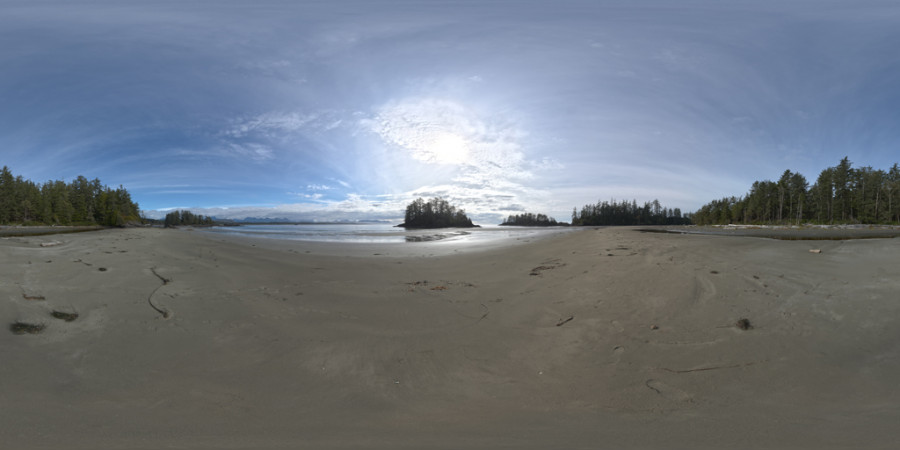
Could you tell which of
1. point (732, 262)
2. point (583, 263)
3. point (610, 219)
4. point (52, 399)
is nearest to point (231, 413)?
point (52, 399)

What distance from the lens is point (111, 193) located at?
212 ft

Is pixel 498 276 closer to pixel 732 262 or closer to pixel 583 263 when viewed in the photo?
pixel 583 263

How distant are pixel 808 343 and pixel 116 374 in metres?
7.31

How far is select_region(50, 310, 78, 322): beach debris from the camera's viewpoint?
4.07m

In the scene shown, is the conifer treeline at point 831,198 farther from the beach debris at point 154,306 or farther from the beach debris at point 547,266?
the beach debris at point 154,306

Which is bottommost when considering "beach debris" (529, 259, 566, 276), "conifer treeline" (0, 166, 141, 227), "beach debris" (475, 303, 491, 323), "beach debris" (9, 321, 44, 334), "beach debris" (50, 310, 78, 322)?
"beach debris" (475, 303, 491, 323)

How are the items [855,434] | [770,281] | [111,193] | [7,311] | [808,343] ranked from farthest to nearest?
[111,193]
[770,281]
[7,311]
[808,343]
[855,434]

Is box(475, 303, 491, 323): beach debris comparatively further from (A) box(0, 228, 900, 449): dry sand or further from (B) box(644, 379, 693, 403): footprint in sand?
(B) box(644, 379, 693, 403): footprint in sand

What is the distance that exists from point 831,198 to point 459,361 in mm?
84253

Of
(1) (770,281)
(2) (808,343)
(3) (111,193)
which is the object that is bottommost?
(2) (808,343)

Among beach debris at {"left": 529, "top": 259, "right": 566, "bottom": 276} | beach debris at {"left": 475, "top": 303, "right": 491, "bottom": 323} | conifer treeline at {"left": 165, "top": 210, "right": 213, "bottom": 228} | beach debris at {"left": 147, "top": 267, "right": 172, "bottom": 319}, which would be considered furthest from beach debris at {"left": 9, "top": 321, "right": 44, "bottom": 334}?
conifer treeline at {"left": 165, "top": 210, "right": 213, "bottom": 228}

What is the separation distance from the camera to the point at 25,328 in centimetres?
376

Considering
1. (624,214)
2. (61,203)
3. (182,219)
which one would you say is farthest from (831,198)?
(182,219)

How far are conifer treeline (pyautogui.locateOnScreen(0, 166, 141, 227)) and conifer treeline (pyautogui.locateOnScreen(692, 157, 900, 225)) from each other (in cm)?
12460
